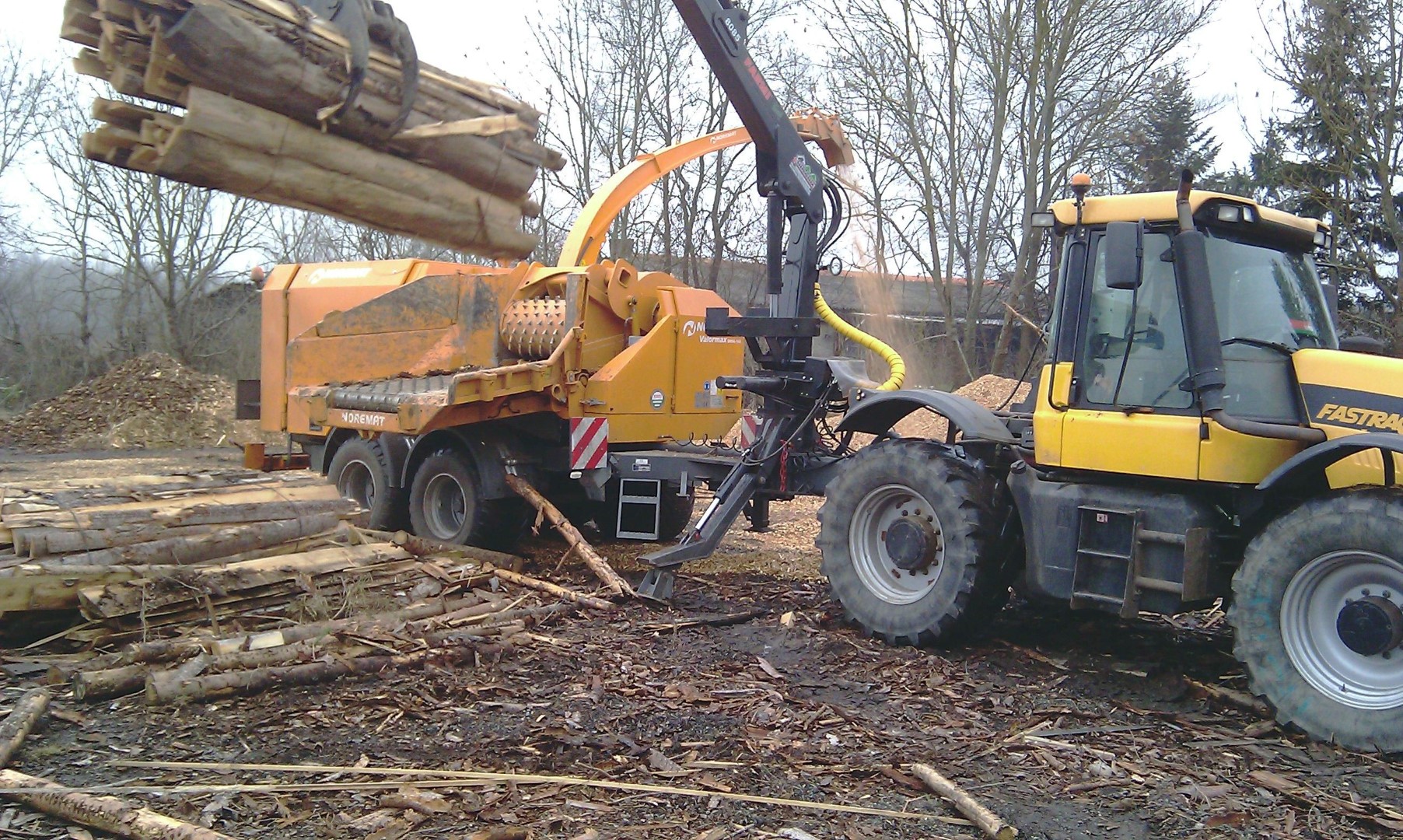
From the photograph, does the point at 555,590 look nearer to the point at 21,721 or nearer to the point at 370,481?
the point at 21,721

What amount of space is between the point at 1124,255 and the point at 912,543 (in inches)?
78.3

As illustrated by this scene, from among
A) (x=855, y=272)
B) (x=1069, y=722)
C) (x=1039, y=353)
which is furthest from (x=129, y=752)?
(x=855, y=272)

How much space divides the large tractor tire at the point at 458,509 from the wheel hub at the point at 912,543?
3.86 meters

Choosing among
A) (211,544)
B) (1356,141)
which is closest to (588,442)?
(211,544)

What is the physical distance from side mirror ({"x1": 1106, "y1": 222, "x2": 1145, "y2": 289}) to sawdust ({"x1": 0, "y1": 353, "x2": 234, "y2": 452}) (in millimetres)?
20037

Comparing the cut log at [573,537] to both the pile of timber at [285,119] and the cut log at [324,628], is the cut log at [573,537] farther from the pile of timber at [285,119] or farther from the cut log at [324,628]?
the pile of timber at [285,119]

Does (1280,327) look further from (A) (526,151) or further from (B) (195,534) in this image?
(B) (195,534)

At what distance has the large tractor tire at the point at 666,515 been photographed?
30.6 feet

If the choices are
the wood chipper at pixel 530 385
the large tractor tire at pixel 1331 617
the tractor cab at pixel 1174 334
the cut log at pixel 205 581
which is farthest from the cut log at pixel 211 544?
the large tractor tire at pixel 1331 617

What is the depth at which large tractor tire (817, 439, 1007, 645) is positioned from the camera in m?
6.06

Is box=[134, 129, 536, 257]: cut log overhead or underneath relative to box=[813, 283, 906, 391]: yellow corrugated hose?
overhead

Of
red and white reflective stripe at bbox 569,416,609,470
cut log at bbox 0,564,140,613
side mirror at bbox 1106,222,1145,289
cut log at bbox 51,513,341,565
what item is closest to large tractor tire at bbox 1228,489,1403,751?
side mirror at bbox 1106,222,1145,289

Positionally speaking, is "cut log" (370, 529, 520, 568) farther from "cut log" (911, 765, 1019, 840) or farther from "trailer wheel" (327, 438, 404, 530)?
"cut log" (911, 765, 1019, 840)

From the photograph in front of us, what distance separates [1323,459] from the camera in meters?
4.88
